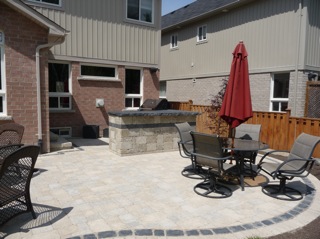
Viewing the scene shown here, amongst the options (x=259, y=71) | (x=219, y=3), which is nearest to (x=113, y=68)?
(x=259, y=71)

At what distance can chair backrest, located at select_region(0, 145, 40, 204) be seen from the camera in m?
3.55

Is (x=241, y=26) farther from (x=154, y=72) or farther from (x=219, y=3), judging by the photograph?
(x=154, y=72)

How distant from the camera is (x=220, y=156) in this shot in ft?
15.6

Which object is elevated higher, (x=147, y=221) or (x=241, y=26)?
(x=241, y=26)

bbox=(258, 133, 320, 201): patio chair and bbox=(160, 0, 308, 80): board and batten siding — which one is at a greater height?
bbox=(160, 0, 308, 80): board and batten siding

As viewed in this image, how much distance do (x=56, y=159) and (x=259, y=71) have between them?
10022 millimetres

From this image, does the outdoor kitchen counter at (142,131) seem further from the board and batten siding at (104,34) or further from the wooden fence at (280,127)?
the board and batten siding at (104,34)

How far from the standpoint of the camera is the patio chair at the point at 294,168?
15.8 ft

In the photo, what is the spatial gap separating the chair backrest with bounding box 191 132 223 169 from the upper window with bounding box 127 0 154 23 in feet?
28.8

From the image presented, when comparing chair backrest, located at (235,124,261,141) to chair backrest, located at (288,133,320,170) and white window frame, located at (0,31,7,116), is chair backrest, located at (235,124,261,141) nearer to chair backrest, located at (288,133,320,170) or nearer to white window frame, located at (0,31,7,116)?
chair backrest, located at (288,133,320,170)

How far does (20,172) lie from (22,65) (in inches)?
179

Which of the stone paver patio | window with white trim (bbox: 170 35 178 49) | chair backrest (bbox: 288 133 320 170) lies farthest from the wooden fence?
window with white trim (bbox: 170 35 178 49)

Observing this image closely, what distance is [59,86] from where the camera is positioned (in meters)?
10.8

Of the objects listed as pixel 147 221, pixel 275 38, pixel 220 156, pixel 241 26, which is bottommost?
pixel 147 221
